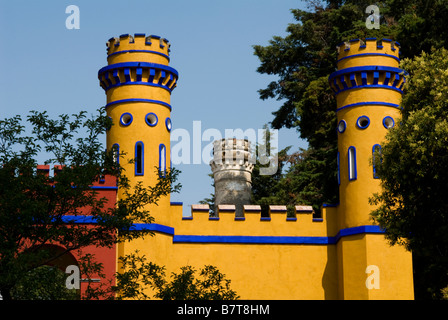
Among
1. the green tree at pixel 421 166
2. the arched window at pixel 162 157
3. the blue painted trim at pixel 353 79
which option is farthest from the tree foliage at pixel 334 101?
the arched window at pixel 162 157

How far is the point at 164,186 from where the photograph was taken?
16.8 meters

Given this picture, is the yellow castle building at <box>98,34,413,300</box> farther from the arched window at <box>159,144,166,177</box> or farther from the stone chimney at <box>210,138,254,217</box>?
the stone chimney at <box>210,138,254,217</box>

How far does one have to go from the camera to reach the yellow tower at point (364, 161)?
22016 mm

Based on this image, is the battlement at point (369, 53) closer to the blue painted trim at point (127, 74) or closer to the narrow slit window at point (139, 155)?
the blue painted trim at point (127, 74)

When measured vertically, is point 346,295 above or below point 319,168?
below

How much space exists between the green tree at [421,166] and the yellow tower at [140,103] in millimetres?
6384

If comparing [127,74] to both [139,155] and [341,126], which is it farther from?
[341,126]

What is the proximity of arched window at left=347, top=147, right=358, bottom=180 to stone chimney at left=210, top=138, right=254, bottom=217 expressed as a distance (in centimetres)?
936

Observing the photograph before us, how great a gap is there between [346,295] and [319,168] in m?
8.66

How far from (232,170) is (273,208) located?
30.8 feet
